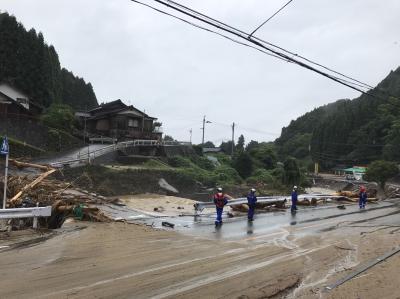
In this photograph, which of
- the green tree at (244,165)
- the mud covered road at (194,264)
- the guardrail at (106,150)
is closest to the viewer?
the mud covered road at (194,264)

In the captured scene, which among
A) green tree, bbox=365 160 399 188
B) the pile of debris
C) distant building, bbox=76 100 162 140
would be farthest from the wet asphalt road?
green tree, bbox=365 160 399 188

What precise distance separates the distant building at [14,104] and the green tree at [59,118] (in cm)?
172

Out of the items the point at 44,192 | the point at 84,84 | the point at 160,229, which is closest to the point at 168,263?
the point at 160,229

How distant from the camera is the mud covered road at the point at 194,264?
26.6 feet

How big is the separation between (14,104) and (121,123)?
1538 cm

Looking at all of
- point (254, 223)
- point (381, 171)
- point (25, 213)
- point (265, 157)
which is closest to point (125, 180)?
point (254, 223)

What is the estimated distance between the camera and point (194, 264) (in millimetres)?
10172

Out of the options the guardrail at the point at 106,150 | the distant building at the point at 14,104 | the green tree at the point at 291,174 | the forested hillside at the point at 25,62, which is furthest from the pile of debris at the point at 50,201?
the green tree at the point at 291,174

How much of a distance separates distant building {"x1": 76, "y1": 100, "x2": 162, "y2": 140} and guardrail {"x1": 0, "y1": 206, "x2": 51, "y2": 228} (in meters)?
42.6

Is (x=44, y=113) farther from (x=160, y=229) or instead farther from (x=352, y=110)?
(x=352, y=110)

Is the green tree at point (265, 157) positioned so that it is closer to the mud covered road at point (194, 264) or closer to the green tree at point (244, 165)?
the green tree at point (244, 165)

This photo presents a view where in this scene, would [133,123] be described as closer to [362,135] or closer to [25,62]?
[25,62]

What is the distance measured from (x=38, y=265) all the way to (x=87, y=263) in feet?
3.25

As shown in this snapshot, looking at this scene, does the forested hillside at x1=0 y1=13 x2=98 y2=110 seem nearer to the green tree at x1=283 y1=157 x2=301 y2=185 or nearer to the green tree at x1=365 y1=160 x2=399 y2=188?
the green tree at x1=283 y1=157 x2=301 y2=185
